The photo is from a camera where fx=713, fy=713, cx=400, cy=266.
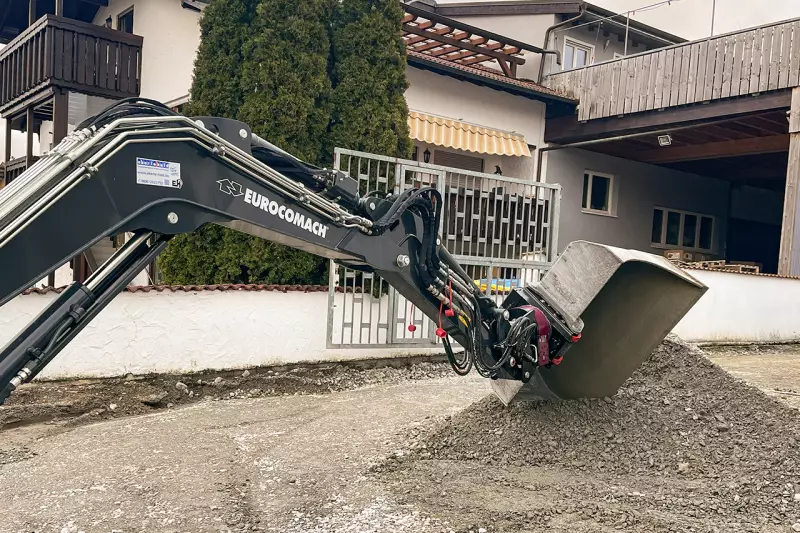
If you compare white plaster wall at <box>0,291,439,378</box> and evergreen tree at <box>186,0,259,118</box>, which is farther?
evergreen tree at <box>186,0,259,118</box>

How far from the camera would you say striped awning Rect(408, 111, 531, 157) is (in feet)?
39.9

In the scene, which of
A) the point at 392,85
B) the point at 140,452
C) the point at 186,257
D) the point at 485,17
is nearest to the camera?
the point at 140,452

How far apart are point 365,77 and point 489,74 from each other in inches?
185

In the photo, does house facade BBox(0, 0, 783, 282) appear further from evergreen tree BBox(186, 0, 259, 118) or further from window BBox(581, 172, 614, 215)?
evergreen tree BBox(186, 0, 259, 118)

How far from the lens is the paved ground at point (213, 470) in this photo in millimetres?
3811

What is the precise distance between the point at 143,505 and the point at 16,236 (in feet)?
6.60

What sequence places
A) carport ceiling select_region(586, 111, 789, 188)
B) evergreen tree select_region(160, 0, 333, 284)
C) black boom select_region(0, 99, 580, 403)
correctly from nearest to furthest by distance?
black boom select_region(0, 99, 580, 403) → evergreen tree select_region(160, 0, 333, 284) → carport ceiling select_region(586, 111, 789, 188)

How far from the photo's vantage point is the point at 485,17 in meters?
17.3

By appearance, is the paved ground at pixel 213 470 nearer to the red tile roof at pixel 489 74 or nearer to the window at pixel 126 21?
the red tile roof at pixel 489 74

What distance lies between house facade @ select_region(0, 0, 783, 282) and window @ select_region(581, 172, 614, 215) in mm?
25

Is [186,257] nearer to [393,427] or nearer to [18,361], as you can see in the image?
[393,427]

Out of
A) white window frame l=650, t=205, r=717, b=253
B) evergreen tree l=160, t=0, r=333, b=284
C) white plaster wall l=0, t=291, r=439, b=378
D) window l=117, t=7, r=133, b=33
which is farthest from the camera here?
white window frame l=650, t=205, r=717, b=253

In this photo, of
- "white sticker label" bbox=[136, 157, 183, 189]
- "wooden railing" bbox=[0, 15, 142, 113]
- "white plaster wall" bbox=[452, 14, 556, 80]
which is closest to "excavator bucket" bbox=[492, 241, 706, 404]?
"white sticker label" bbox=[136, 157, 183, 189]

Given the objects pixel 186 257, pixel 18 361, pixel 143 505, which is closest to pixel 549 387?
pixel 143 505
